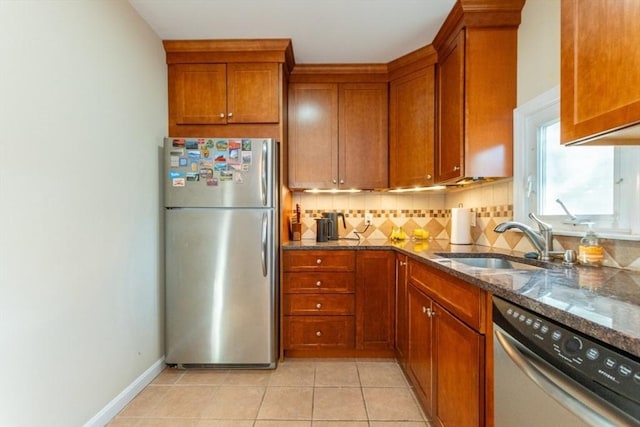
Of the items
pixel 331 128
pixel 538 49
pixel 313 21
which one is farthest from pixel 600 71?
pixel 331 128

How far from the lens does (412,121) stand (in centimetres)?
257

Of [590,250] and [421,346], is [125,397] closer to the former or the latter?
[421,346]

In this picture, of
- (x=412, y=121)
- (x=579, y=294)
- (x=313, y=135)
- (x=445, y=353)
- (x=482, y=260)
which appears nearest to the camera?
(x=579, y=294)

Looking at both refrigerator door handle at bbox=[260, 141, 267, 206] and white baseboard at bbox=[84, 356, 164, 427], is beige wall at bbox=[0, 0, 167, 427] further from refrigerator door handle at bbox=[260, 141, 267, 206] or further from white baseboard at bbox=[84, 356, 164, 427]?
refrigerator door handle at bbox=[260, 141, 267, 206]

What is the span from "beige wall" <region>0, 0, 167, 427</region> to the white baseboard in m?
0.04

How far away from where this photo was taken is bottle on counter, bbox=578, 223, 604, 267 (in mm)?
1360

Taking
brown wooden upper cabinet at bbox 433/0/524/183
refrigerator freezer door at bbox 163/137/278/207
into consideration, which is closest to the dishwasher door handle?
brown wooden upper cabinet at bbox 433/0/524/183

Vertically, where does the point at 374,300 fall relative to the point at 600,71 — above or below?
below

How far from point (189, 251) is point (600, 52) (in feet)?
7.65

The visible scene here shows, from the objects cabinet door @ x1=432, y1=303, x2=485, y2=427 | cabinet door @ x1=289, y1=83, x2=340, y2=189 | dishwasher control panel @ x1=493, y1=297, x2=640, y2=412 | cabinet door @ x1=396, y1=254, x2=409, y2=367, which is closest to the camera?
dishwasher control panel @ x1=493, y1=297, x2=640, y2=412

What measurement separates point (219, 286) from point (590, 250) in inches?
83.8

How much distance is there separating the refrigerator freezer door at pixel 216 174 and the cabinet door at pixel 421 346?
1184mm

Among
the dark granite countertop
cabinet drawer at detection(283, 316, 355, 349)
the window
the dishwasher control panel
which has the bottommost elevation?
cabinet drawer at detection(283, 316, 355, 349)

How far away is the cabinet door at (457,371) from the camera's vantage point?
113 cm
